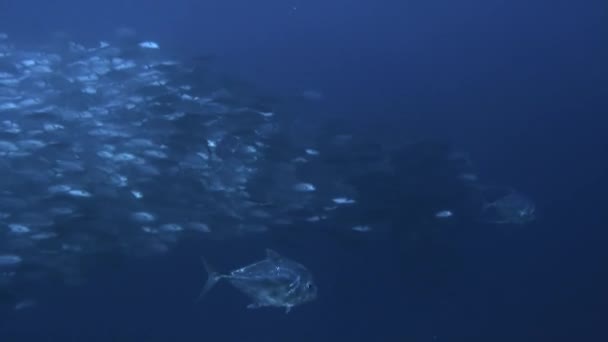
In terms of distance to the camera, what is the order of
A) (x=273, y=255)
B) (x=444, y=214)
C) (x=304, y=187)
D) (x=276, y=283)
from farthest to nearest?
(x=444, y=214), (x=304, y=187), (x=273, y=255), (x=276, y=283)

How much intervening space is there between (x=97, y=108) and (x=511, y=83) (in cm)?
1369

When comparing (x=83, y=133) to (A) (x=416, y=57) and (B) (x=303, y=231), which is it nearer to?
(B) (x=303, y=231)

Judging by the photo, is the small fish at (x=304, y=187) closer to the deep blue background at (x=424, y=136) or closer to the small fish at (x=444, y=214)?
the deep blue background at (x=424, y=136)

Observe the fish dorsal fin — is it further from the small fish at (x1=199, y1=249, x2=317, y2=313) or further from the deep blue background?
the deep blue background

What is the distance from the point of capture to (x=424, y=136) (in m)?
17.2

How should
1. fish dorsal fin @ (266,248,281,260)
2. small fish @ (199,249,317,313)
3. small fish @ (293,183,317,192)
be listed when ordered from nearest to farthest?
small fish @ (199,249,317,313)
fish dorsal fin @ (266,248,281,260)
small fish @ (293,183,317,192)

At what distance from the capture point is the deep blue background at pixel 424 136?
1781 cm

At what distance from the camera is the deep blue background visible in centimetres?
1781

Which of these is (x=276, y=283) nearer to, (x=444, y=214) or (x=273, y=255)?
(x=273, y=255)

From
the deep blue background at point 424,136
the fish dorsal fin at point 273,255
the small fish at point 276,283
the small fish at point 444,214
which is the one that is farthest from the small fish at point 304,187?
the small fish at point 276,283

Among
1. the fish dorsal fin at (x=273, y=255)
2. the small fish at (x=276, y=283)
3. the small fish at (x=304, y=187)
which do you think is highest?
the small fish at (x=304, y=187)

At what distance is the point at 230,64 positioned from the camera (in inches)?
645

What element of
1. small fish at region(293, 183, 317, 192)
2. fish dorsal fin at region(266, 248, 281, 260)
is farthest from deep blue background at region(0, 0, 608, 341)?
fish dorsal fin at region(266, 248, 281, 260)

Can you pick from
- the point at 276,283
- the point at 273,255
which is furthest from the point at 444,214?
the point at 276,283
